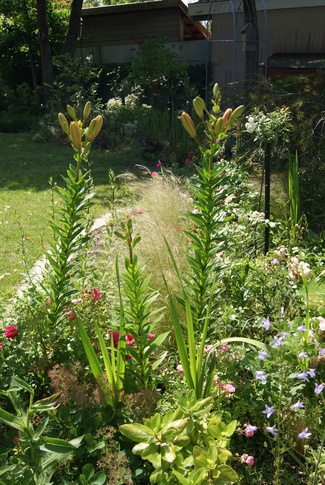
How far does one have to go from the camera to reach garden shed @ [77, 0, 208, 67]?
16.9m

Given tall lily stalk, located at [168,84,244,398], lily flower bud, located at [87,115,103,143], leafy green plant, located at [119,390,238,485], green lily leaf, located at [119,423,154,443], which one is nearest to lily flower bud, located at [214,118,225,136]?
tall lily stalk, located at [168,84,244,398]

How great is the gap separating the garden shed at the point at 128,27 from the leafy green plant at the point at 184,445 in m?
16.4

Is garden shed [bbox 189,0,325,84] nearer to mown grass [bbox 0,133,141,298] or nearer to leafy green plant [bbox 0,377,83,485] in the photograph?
mown grass [bbox 0,133,141,298]

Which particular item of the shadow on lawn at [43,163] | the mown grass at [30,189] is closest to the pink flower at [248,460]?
the mown grass at [30,189]

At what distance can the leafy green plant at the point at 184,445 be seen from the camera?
1.49 m

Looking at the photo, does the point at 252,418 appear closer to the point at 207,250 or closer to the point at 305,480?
the point at 305,480

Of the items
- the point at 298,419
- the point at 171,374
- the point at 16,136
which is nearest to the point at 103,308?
the point at 171,374

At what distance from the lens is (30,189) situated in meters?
7.05

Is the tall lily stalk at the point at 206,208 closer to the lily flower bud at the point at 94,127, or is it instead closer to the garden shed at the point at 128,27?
the lily flower bud at the point at 94,127

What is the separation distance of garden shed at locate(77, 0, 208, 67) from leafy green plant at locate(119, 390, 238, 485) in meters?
16.4

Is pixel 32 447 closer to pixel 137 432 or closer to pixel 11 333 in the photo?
pixel 137 432

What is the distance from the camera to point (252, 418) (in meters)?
2.21

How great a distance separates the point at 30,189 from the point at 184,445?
19.6 feet

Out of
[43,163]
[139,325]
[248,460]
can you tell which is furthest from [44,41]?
[248,460]
